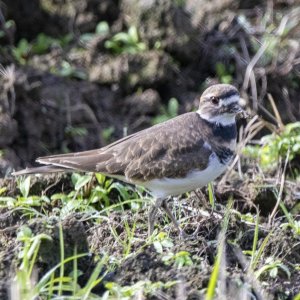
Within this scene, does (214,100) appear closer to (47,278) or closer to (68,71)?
(47,278)

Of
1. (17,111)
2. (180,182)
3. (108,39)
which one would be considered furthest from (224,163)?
(108,39)

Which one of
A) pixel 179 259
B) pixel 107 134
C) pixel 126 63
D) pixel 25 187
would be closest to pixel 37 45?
pixel 126 63

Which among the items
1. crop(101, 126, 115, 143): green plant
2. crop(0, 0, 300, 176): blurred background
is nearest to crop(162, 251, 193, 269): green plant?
crop(0, 0, 300, 176): blurred background

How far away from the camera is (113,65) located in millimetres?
9961

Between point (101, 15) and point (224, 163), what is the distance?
408cm

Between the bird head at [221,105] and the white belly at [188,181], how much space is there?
463 mm

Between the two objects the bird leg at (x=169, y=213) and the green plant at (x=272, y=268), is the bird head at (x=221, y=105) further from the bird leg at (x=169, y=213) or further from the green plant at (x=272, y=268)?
the green plant at (x=272, y=268)

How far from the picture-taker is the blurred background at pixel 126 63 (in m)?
9.47

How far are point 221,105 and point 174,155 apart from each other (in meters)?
0.61

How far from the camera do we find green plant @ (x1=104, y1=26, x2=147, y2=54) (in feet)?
33.1

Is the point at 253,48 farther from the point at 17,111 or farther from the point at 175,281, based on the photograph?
the point at 175,281

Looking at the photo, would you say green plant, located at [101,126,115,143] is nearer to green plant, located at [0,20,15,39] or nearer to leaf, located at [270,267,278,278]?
green plant, located at [0,20,15,39]

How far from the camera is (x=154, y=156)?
7.18 metres

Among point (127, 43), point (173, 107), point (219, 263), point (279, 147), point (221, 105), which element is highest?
point (219, 263)
